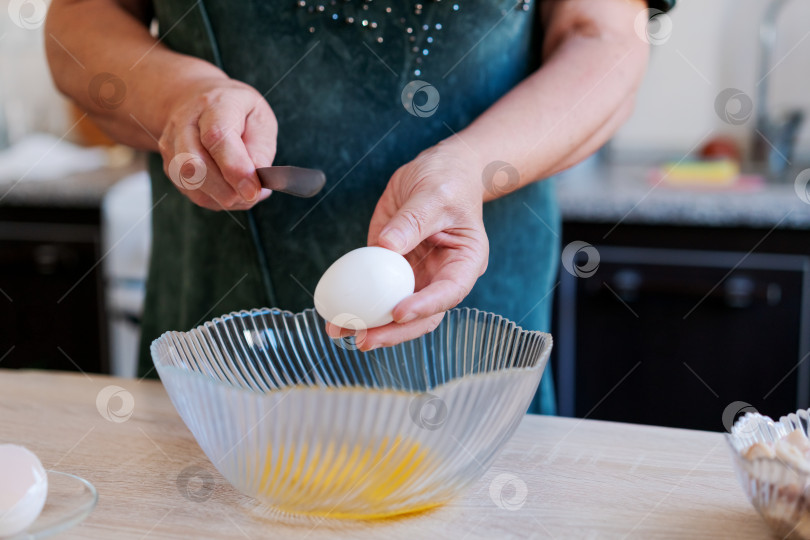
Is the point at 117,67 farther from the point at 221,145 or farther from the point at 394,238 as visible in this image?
the point at 394,238

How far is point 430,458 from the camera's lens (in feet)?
1.84

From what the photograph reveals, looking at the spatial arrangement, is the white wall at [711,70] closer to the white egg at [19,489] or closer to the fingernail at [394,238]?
the fingernail at [394,238]

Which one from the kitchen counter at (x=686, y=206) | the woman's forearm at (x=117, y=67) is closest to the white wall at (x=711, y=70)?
the kitchen counter at (x=686, y=206)

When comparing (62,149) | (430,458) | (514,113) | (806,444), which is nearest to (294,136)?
(514,113)

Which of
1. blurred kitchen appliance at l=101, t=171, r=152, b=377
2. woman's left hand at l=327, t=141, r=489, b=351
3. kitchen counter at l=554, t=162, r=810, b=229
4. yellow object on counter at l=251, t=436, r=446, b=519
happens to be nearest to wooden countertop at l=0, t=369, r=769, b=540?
yellow object on counter at l=251, t=436, r=446, b=519

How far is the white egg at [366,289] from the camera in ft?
2.22

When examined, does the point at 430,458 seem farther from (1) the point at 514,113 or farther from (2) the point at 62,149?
(2) the point at 62,149

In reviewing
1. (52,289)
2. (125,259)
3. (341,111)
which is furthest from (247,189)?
(52,289)

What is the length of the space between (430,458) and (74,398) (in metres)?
0.46

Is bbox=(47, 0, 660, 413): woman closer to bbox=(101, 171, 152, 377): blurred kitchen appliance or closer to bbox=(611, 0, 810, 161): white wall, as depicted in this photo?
bbox=(101, 171, 152, 377): blurred kitchen appliance

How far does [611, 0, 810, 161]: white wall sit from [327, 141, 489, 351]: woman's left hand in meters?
1.69

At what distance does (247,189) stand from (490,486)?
0.33 metres

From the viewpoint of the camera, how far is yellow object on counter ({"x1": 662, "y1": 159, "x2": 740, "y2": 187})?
193cm

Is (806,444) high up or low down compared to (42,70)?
down
